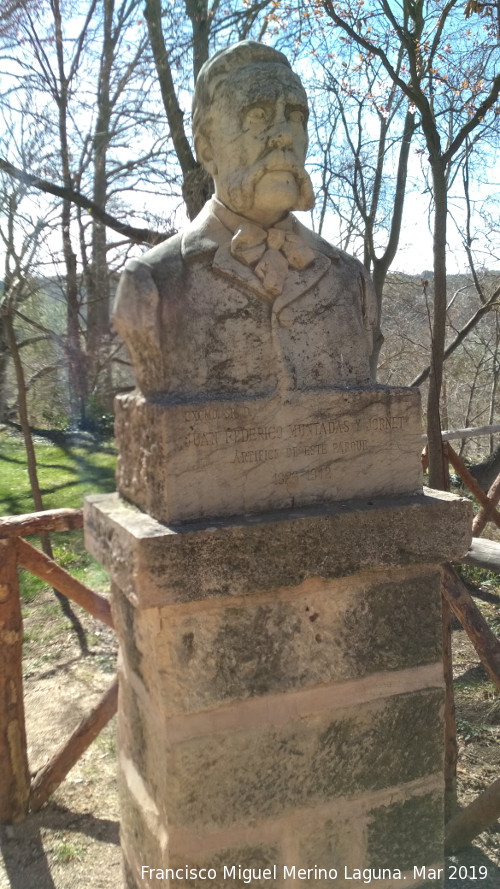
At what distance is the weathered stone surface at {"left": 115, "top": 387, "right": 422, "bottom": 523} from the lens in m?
1.57

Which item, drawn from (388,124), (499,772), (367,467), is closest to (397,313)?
(388,124)

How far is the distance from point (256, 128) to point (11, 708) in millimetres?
2748

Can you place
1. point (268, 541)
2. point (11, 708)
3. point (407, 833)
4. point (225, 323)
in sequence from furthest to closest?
point (11, 708) < point (407, 833) < point (225, 323) < point (268, 541)

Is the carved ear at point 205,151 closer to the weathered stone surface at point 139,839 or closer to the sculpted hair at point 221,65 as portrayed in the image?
the sculpted hair at point 221,65

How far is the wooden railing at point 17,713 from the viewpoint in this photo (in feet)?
10.2

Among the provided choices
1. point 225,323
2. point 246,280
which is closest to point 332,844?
point 225,323

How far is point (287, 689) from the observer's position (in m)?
1.71

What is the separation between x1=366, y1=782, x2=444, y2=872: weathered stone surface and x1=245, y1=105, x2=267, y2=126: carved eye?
73.1 inches

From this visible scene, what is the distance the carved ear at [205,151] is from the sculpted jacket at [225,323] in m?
0.11

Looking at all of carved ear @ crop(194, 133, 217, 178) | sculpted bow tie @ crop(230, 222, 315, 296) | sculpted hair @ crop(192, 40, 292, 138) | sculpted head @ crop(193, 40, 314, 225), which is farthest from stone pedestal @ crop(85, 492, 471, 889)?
sculpted hair @ crop(192, 40, 292, 138)

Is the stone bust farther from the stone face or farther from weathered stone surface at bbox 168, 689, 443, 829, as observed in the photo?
weathered stone surface at bbox 168, 689, 443, 829

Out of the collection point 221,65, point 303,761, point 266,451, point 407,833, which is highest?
point 221,65

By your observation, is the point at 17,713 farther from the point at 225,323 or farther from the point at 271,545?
the point at 225,323

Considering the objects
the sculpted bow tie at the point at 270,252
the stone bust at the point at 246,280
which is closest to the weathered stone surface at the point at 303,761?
the stone bust at the point at 246,280
